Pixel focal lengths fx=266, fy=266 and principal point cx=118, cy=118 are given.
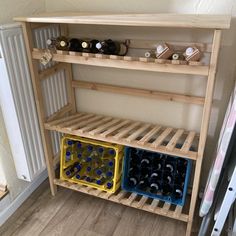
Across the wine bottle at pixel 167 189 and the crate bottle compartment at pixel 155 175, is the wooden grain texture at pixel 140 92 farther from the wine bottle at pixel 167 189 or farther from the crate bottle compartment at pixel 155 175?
the wine bottle at pixel 167 189

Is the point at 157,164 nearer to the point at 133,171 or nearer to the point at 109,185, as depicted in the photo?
the point at 133,171

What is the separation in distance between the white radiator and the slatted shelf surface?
0.12 metres

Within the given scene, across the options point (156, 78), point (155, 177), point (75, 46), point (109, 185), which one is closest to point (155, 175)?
point (155, 177)

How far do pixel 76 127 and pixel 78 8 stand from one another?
68cm

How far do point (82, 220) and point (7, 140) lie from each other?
0.63 m

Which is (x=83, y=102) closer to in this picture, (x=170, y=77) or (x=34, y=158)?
(x=34, y=158)

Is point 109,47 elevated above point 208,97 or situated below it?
above

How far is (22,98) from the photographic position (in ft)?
4.63

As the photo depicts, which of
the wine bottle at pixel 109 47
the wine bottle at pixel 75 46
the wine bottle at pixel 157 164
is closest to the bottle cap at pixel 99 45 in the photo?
the wine bottle at pixel 109 47

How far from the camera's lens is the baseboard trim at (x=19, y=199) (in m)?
1.56

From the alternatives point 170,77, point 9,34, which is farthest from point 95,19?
point 170,77

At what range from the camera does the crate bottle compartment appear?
1.53 metres

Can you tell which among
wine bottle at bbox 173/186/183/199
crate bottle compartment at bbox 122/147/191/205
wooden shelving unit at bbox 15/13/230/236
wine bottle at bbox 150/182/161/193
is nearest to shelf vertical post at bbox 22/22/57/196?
wooden shelving unit at bbox 15/13/230/236

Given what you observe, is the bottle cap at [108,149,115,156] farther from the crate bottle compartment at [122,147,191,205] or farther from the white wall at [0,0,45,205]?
the white wall at [0,0,45,205]
